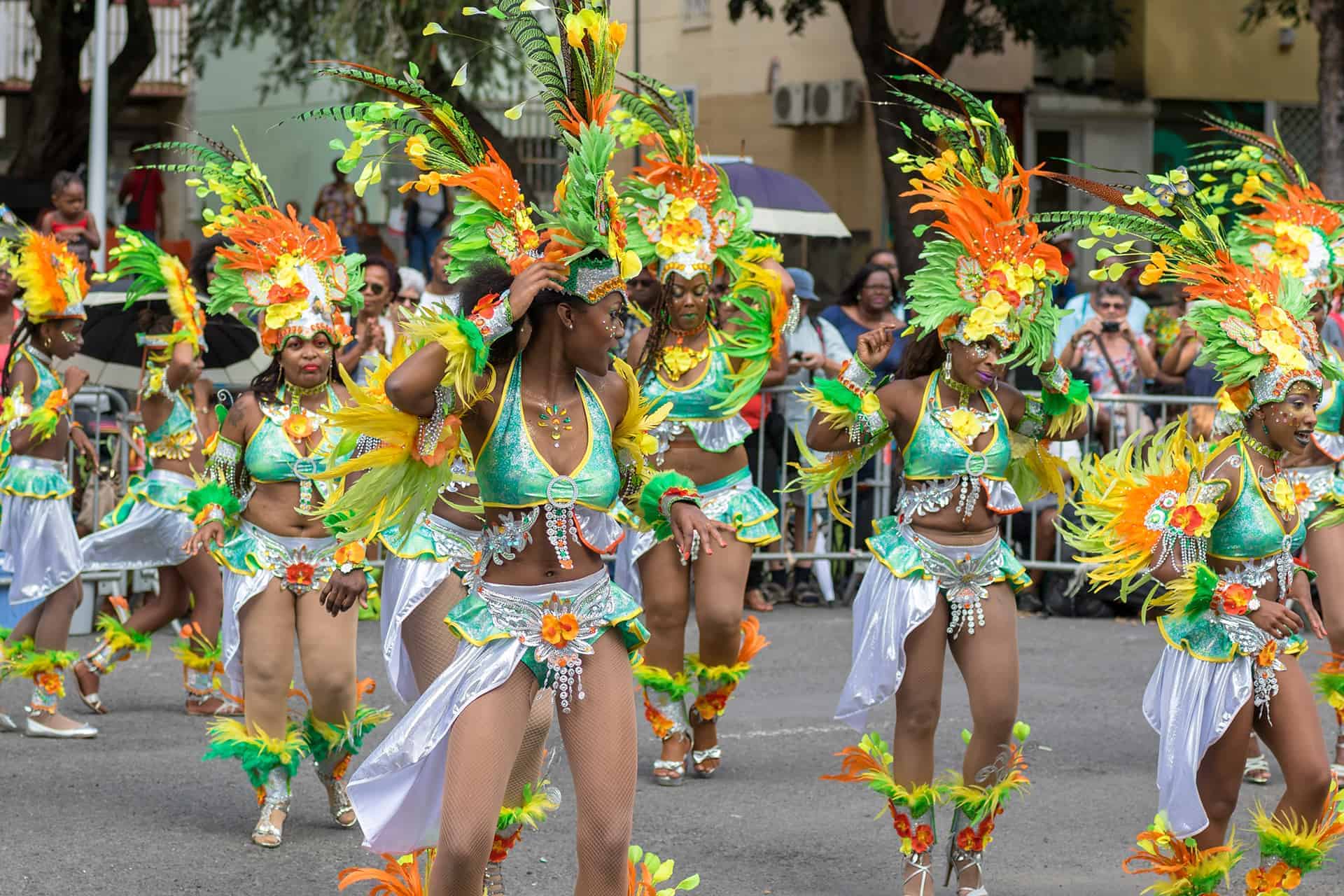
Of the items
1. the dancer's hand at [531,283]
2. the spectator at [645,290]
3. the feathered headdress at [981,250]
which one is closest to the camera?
the dancer's hand at [531,283]

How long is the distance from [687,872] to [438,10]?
10976 millimetres

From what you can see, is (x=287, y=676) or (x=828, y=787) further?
(x=828, y=787)

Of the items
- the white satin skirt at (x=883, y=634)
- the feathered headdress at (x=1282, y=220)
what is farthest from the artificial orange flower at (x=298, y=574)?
the feathered headdress at (x=1282, y=220)

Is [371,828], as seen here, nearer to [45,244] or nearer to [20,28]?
[45,244]

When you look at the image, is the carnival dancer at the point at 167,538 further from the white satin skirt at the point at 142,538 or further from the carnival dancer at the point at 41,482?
the carnival dancer at the point at 41,482

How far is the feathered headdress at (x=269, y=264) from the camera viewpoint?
6.93m

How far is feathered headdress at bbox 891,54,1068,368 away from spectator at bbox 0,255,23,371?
5249 millimetres

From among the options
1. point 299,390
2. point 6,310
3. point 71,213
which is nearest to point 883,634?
point 299,390

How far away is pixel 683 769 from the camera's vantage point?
25.9 ft

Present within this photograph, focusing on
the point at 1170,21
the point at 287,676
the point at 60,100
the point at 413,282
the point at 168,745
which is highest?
the point at 1170,21

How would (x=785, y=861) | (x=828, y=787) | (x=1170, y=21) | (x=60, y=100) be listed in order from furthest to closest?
(x=1170, y=21) < (x=60, y=100) < (x=828, y=787) < (x=785, y=861)

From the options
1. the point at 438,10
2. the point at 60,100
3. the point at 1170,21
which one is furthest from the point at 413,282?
the point at 1170,21

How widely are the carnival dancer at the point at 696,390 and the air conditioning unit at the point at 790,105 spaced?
14346 millimetres

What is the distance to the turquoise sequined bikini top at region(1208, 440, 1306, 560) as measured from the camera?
578cm
